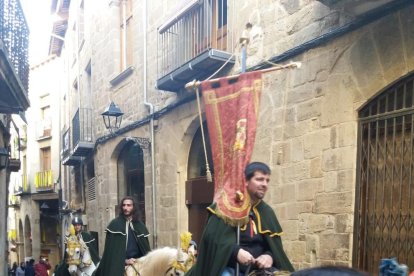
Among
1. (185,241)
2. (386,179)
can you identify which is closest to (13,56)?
(185,241)

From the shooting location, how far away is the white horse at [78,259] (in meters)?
8.12

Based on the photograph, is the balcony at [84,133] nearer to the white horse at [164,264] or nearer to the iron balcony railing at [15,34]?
the iron balcony railing at [15,34]

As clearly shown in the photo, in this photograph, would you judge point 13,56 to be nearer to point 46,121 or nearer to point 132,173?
point 132,173

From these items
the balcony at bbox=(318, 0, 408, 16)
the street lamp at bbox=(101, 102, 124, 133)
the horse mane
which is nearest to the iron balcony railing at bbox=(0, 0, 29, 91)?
the street lamp at bbox=(101, 102, 124, 133)

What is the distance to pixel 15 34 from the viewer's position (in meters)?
10.7

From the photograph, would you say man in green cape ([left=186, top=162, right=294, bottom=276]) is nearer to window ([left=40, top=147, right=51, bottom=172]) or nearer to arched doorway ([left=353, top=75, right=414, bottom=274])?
arched doorway ([left=353, top=75, right=414, bottom=274])

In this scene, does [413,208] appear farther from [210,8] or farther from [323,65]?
[210,8]

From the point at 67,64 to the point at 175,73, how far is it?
1484 cm

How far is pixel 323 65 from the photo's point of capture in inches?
231

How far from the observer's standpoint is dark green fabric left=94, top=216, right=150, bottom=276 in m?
6.25

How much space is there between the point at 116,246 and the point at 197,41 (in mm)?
3729

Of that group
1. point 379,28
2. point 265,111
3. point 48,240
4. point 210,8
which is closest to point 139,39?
point 210,8

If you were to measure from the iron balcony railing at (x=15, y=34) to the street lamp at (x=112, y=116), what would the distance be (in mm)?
2053

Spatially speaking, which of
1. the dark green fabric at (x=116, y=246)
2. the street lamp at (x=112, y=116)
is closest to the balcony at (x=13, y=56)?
the street lamp at (x=112, y=116)
